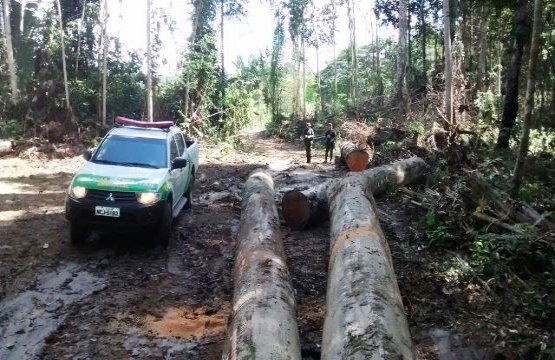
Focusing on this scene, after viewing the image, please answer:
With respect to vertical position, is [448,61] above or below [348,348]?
above

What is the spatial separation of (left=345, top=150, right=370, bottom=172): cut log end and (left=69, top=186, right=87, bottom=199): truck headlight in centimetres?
949

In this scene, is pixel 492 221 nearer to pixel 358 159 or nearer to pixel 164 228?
pixel 164 228

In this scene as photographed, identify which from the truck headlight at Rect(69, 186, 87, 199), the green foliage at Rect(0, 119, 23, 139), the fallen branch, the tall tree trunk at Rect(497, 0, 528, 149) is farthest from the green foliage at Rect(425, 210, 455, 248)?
the green foliage at Rect(0, 119, 23, 139)

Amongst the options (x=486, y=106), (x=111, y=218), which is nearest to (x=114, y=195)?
(x=111, y=218)

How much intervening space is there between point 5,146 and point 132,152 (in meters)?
11.4

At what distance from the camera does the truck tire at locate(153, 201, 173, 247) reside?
7234mm

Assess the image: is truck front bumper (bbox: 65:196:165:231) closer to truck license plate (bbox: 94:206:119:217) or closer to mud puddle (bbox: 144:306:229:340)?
truck license plate (bbox: 94:206:119:217)

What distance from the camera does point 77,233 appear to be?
724 centimetres

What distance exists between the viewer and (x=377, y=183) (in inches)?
408

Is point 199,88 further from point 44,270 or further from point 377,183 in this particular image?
point 44,270

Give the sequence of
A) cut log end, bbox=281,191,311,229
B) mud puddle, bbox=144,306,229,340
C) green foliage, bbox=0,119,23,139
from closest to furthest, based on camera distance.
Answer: mud puddle, bbox=144,306,229,340 < cut log end, bbox=281,191,311,229 < green foliage, bbox=0,119,23,139

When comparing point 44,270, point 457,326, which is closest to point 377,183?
point 457,326

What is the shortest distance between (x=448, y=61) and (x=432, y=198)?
859cm

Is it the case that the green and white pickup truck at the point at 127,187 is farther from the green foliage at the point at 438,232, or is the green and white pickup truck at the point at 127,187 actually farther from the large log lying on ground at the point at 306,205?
the green foliage at the point at 438,232
